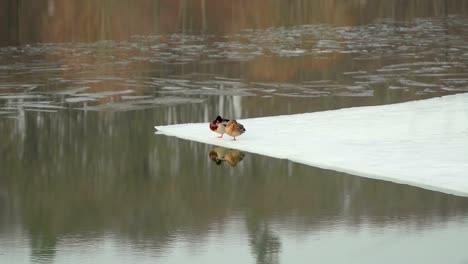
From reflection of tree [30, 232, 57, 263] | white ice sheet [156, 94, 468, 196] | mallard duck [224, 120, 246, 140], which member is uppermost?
mallard duck [224, 120, 246, 140]

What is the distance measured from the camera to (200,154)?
42.8 feet

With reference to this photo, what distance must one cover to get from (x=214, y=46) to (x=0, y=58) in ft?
18.7

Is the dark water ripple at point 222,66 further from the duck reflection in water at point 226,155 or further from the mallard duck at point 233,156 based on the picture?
the mallard duck at point 233,156

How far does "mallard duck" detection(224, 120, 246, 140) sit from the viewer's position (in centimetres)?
1340

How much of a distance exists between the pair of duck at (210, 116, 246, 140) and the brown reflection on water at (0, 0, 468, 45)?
64.0ft

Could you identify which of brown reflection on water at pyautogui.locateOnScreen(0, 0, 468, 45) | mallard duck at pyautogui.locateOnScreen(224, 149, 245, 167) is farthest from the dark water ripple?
mallard duck at pyautogui.locateOnScreen(224, 149, 245, 167)

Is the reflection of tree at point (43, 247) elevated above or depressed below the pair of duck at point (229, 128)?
below

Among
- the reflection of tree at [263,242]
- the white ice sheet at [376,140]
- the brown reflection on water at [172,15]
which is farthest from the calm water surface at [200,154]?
the brown reflection on water at [172,15]

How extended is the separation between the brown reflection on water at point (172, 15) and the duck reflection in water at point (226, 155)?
19.9 meters

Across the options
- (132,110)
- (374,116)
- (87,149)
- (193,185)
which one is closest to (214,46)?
(132,110)

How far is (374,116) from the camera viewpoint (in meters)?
15.5

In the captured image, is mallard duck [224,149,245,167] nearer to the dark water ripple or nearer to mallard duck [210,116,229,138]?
mallard duck [210,116,229,138]

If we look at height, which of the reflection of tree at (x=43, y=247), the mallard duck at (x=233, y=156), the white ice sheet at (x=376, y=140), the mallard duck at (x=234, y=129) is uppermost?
the mallard duck at (x=234, y=129)

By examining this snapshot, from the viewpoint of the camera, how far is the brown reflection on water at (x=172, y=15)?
36.6 meters
